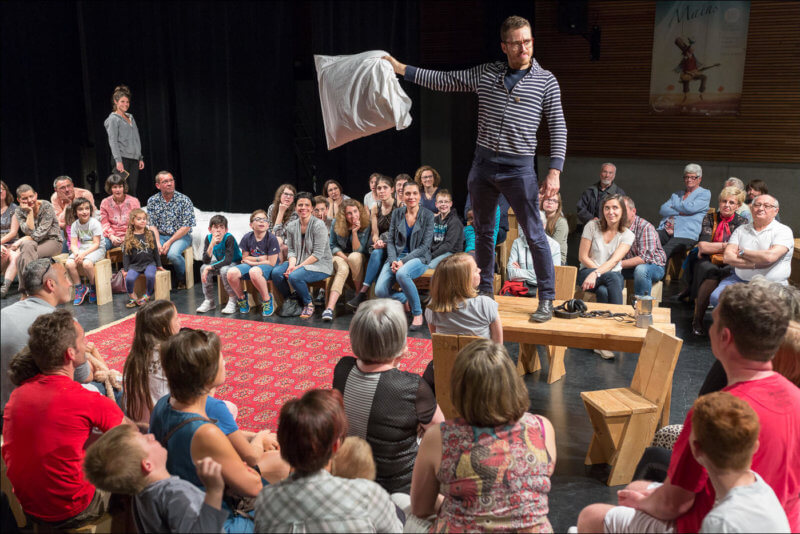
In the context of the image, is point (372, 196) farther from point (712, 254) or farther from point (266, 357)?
point (712, 254)

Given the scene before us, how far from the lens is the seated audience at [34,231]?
22.2 feet

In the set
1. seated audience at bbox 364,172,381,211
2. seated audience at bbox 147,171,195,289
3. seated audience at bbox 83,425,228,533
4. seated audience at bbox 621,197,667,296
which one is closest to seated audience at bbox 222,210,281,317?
seated audience at bbox 147,171,195,289

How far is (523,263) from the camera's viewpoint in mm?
5594

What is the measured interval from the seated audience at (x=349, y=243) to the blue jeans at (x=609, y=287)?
2.06m

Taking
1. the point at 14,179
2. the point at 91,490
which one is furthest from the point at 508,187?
the point at 14,179

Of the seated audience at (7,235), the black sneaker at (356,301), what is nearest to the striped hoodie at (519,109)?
the black sneaker at (356,301)

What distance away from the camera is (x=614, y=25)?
9.46 metres

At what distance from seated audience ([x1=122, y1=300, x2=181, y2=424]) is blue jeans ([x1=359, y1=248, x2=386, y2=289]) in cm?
333

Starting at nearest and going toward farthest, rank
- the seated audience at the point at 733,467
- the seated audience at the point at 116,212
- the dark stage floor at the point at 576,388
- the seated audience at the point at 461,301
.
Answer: the seated audience at the point at 733,467
the dark stage floor at the point at 576,388
the seated audience at the point at 461,301
the seated audience at the point at 116,212

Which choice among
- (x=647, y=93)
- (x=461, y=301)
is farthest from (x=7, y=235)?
(x=647, y=93)

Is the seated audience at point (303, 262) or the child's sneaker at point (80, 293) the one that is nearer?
the seated audience at point (303, 262)

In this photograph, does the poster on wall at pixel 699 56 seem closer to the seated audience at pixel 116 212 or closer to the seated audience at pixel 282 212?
the seated audience at pixel 282 212

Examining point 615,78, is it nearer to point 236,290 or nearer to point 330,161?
point 330,161

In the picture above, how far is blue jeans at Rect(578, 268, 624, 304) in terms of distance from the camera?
5215mm
